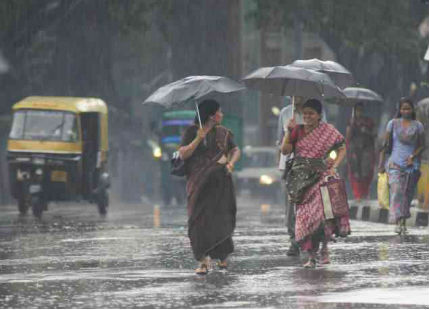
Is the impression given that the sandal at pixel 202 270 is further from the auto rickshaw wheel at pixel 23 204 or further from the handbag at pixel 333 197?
the auto rickshaw wheel at pixel 23 204

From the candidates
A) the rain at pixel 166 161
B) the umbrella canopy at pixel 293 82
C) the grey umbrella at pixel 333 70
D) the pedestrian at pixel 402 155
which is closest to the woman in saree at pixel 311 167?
the rain at pixel 166 161

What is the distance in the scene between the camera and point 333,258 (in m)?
16.4

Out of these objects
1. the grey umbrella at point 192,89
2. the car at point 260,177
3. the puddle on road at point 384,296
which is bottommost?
the car at point 260,177

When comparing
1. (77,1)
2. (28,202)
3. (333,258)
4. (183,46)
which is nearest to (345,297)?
(333,258)

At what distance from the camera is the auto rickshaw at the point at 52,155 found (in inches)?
1140

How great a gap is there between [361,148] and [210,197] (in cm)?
1431

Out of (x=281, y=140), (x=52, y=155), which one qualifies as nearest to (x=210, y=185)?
(x=281, y=140)

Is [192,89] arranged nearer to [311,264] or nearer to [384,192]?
[311,264]

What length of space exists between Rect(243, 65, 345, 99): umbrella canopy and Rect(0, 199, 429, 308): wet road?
173 centimetres

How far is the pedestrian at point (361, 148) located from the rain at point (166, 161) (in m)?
0.12

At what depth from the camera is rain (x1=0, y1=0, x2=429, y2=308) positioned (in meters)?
13.4

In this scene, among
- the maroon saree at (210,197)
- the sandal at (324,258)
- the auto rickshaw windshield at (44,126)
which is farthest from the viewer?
the auto rickshaw windshield at (44,126)

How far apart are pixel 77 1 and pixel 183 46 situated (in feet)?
23.4

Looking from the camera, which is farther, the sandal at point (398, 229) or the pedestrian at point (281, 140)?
the sandal at point (398, 229)
